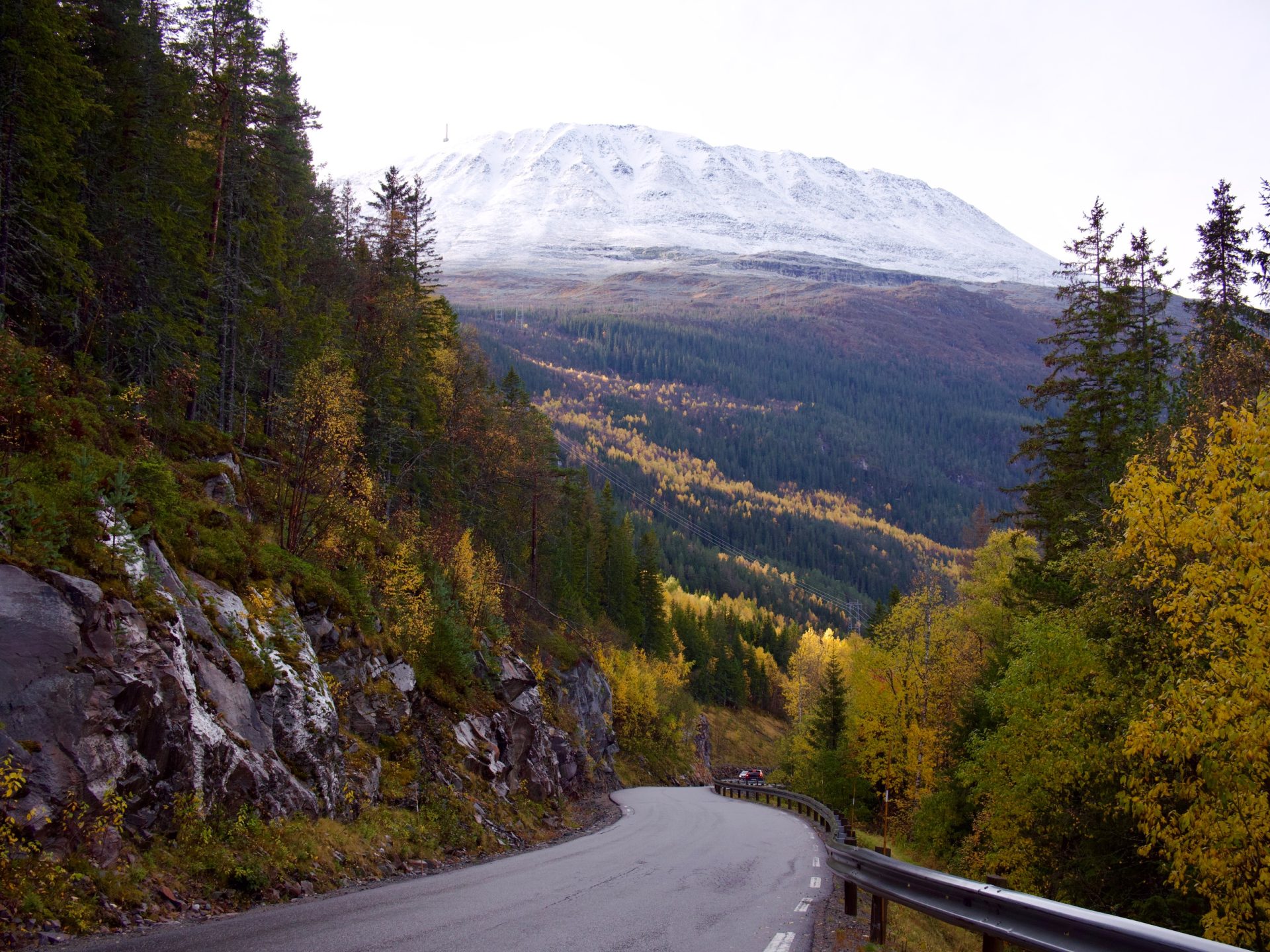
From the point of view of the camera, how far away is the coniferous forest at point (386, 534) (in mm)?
11562

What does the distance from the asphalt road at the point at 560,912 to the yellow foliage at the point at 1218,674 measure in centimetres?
593

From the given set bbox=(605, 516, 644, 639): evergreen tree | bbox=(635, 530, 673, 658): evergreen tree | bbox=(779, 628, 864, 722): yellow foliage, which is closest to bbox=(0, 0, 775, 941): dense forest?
bbox=(605, 516, 644, 639): evergreen tree

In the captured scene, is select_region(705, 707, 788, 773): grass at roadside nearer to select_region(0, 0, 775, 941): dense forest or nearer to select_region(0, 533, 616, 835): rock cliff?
select_region(0, 0, 775, 941): dense forest

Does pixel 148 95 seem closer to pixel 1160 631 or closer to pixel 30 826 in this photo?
pixel 30 826

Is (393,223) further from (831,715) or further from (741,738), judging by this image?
(741,738)

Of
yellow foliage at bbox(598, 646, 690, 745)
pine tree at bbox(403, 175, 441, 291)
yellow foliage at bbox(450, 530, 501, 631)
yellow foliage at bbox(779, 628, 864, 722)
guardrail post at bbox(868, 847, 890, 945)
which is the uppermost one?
pine tree at bbox(403, 175, 441, 291)

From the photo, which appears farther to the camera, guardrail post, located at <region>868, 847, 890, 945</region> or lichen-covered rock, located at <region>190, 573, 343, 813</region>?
lichen-covered rock, located at <region>190, 573, 343, 813</region>

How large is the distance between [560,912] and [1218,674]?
390 inches

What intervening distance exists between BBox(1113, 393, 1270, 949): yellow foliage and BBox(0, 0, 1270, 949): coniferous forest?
0.24 ft

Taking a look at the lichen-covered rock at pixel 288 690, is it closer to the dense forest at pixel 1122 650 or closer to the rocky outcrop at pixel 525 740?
the rocky outcrop at pixel 525 740

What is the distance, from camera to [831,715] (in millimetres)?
46625

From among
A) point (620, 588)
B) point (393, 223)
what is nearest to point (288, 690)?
point (393, 223)

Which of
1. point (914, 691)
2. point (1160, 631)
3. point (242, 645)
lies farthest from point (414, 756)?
point (914, 691)

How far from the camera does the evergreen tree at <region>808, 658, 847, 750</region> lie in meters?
46.4
